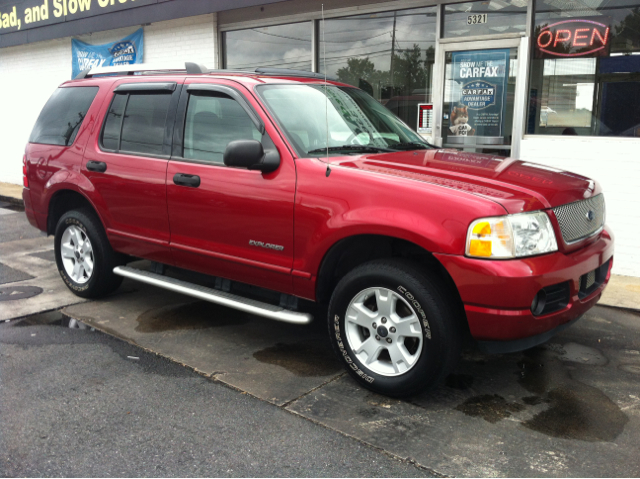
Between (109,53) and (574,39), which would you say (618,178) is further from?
(109,53)

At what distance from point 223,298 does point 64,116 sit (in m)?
2.62

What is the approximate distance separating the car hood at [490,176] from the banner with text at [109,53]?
29.1ft

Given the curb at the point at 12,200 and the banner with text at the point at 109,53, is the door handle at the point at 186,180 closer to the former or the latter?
the banner with text at the point at 109,53

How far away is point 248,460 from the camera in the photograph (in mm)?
3045

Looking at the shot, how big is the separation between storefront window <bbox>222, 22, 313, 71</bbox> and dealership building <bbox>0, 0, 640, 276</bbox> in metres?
0.02

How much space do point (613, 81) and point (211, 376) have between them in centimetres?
537

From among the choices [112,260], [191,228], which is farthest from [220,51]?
[191,228]

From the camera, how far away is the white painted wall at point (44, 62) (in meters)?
10.8

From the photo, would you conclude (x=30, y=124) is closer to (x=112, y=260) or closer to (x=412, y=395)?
(x=112, y=260)

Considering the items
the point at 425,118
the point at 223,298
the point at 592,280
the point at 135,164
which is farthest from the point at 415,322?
the point at 425,118

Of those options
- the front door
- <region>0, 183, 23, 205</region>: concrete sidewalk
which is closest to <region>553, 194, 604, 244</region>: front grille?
the front door

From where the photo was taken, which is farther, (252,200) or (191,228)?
(191,228)

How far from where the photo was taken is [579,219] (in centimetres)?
379

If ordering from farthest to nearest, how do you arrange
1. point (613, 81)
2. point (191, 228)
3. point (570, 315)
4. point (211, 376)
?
point (613, 81)
point (191, 228)
point (211, 376)
point (570, 315)
